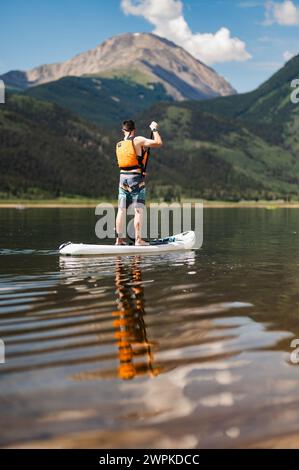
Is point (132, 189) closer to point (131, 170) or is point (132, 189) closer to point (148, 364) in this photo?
point (131, 170)

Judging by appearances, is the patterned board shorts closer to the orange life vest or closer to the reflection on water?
the orange life vest

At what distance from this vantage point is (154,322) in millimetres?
10203

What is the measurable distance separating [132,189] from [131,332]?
13357 mm

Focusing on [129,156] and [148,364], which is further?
[129,156]

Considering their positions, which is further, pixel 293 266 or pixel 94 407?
pixel 293 266

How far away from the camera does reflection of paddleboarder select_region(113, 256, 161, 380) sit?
738cm

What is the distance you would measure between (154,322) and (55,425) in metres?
4.68

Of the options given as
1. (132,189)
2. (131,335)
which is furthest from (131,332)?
(132,189)

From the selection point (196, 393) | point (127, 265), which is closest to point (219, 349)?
point (196, 393)

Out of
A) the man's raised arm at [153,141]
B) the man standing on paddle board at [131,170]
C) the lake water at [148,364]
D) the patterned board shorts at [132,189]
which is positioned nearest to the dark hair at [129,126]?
the man standing on paddle board at [131,170]

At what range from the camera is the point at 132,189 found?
22266 mm

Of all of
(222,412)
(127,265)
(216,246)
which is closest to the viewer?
(222,412)

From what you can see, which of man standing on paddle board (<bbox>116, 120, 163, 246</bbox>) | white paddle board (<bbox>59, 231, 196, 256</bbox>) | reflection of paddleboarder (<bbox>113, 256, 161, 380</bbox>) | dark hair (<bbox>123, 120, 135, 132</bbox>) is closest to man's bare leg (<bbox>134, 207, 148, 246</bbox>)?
man standing on paddle board (<bbox>116, 120, 163, 246</bbox>)

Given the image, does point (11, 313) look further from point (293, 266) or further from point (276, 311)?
point (293, 266)
